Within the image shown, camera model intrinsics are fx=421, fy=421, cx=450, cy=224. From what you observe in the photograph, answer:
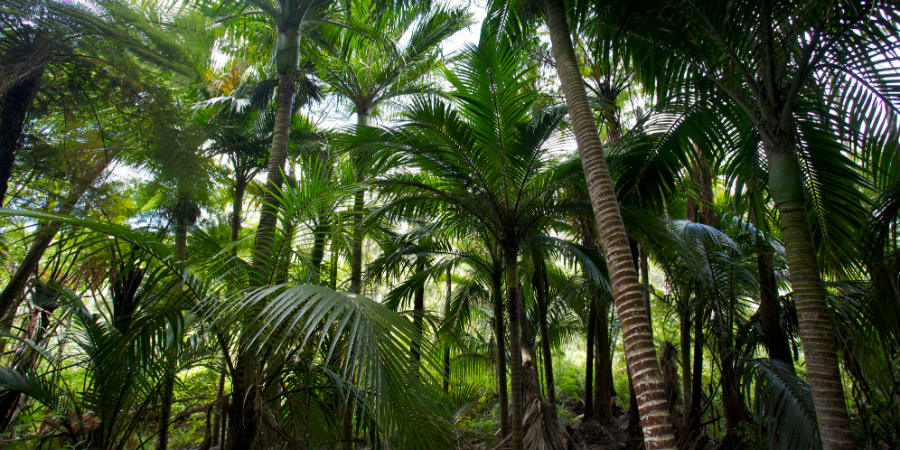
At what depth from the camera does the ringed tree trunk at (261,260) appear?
3.32 m

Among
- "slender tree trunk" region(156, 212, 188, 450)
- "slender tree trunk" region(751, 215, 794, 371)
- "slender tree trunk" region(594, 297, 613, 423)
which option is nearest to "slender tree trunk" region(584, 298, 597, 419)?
"slender tree trunk" region(594, 297, 613, 423)

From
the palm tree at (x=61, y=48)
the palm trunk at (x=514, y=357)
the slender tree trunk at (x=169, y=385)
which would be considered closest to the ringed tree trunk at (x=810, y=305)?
the palm trunk at (x=514, y=357)

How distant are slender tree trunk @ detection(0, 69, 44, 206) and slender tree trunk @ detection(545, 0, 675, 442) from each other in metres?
4.18

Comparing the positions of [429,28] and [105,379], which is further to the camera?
[429,28]

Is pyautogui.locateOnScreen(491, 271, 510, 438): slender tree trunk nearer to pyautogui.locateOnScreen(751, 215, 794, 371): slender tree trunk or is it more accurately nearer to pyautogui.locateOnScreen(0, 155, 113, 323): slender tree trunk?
pyautogui.locateOnScreen(751, 215, 794, 371): slender tree trunk

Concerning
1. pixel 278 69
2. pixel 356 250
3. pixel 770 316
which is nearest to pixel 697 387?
pixel 770 316

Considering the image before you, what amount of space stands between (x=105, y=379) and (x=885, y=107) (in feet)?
21.7

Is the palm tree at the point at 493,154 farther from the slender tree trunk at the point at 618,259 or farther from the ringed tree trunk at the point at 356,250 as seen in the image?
the slender tree trunk at the point at 618,259

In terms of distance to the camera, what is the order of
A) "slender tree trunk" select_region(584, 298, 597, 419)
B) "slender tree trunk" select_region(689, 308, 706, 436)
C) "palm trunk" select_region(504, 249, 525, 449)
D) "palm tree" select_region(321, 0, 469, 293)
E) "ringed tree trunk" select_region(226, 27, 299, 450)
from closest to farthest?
"ringed tree trunk" select_region(226, 27, 299, 450) → "palm trunk" select_region(504, 249, 525, 449) → "slender tree trunk" select_region(689, 308, 706, 436) → "palm tree" select_region(321, 0, 469, 293) → "slender tree trunk" select_region(584, 298, 597, 419)

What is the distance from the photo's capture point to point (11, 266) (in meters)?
5.11

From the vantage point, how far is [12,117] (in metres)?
3.20

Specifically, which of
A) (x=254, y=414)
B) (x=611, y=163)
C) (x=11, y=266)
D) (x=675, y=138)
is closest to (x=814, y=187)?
(x=675, y=138)

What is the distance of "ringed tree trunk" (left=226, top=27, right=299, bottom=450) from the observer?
3324 millimetres

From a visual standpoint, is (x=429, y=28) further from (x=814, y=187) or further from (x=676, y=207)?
(x=814, y=187)
